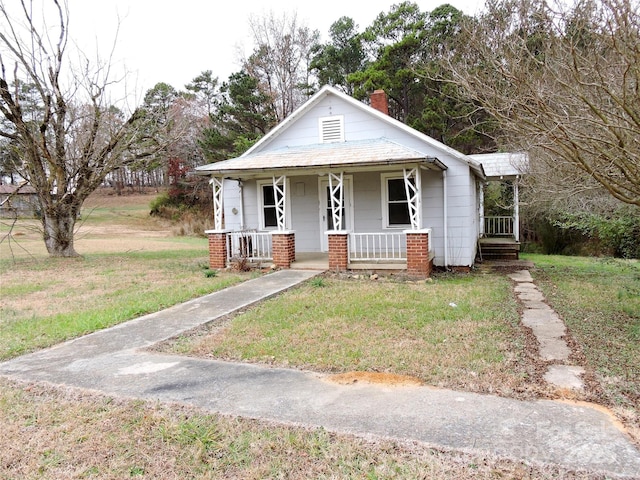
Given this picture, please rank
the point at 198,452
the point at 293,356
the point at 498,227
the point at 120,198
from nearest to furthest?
the point at 198,452 < the point at 293,356 < the point at 498,227 < the point at 120,198

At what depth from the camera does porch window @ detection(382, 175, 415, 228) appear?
38.5ft

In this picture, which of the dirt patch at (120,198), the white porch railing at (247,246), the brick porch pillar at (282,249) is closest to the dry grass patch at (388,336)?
the brick porch pillar at (282,249)

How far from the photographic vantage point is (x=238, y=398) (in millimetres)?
3816

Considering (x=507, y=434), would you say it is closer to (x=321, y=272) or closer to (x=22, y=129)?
(x=321, y=272)

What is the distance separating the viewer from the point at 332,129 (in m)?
12.5

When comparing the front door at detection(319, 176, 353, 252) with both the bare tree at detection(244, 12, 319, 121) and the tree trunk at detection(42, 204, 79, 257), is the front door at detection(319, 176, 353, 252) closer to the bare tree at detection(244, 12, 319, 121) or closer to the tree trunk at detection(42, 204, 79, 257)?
the tree trunk at detection(42, 204, 79, 257)

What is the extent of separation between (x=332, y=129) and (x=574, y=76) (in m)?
8.75

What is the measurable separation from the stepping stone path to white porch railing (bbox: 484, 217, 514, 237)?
9.20 m

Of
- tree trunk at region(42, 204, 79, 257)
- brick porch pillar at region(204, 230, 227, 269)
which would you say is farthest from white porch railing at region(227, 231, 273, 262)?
tree trunk at region(42, 204, 79, 257)

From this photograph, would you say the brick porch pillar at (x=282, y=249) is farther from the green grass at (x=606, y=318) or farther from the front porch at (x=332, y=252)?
the green grass at (x=606, y=318)

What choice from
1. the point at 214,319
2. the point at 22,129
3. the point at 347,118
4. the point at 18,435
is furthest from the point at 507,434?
the point at 22,129

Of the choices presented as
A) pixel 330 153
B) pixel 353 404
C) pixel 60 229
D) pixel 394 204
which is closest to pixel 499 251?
pixel 394 204

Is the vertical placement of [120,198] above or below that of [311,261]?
above

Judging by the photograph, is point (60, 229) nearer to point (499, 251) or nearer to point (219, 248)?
point (219, 248)
